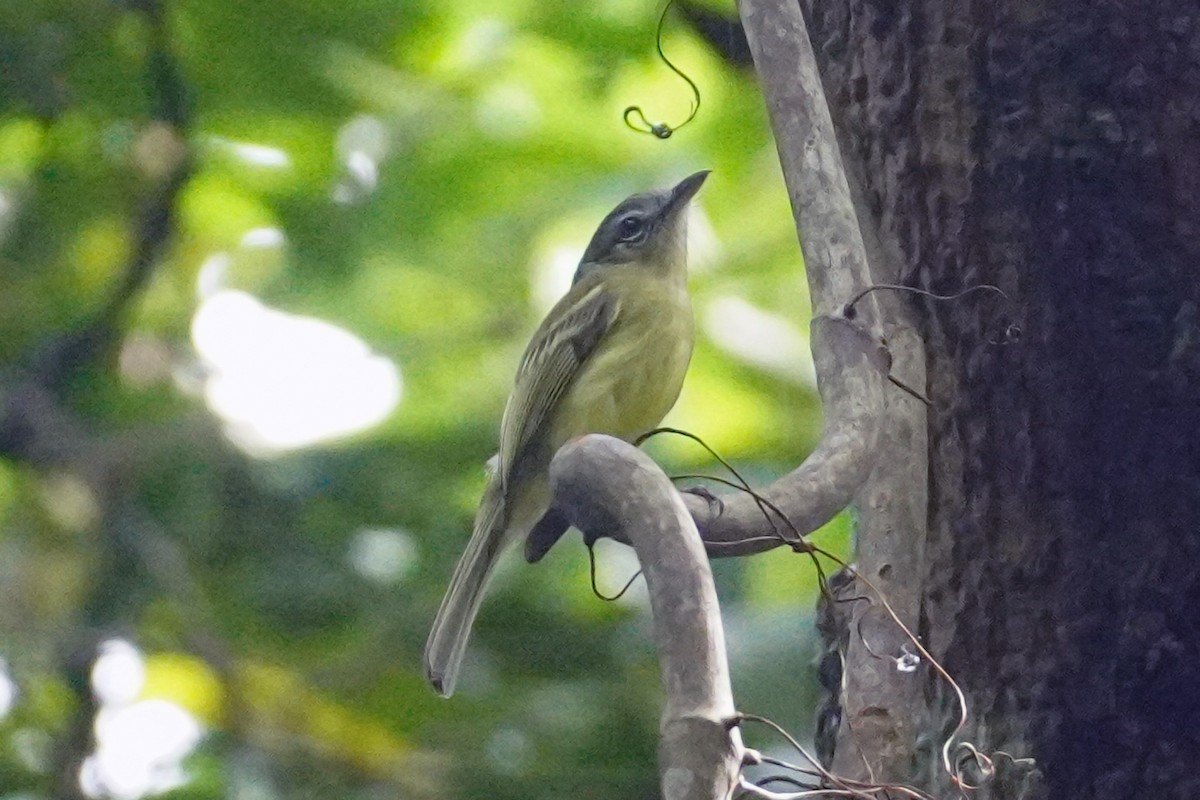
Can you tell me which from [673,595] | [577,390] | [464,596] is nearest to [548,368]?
[577,390]

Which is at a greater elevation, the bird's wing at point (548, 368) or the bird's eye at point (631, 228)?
the bird's eye at point (631, 228)

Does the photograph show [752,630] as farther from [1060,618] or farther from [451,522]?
[1060,618]

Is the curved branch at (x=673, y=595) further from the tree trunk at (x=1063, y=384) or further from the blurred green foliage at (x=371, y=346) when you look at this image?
the blurred green foliage at (x=371, y=346)

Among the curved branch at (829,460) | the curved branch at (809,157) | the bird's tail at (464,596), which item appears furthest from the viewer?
the bird's tail at (464,596)

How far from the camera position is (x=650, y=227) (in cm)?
457

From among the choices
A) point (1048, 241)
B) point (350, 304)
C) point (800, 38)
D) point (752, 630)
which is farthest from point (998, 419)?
point (350, 304)

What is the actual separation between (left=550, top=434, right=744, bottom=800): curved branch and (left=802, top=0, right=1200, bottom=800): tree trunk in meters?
0.62

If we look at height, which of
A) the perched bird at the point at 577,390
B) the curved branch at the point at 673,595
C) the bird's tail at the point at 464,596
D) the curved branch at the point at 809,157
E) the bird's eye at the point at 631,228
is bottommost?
the bird's tail at the point at 464,596

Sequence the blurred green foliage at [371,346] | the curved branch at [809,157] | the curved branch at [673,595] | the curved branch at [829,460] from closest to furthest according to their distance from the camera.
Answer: the curved branch at [673,595]
the curved branch at [829,460]
the curved branch at [809,157]
the blurred green foliage at [371,346]

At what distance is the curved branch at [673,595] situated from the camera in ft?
4.64

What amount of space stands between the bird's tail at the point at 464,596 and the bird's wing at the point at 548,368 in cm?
11

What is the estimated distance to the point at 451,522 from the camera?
4.60m

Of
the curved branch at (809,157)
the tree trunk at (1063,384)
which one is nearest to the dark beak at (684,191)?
the curved branch at (809,157)

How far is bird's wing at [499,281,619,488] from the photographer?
13.5 feet
